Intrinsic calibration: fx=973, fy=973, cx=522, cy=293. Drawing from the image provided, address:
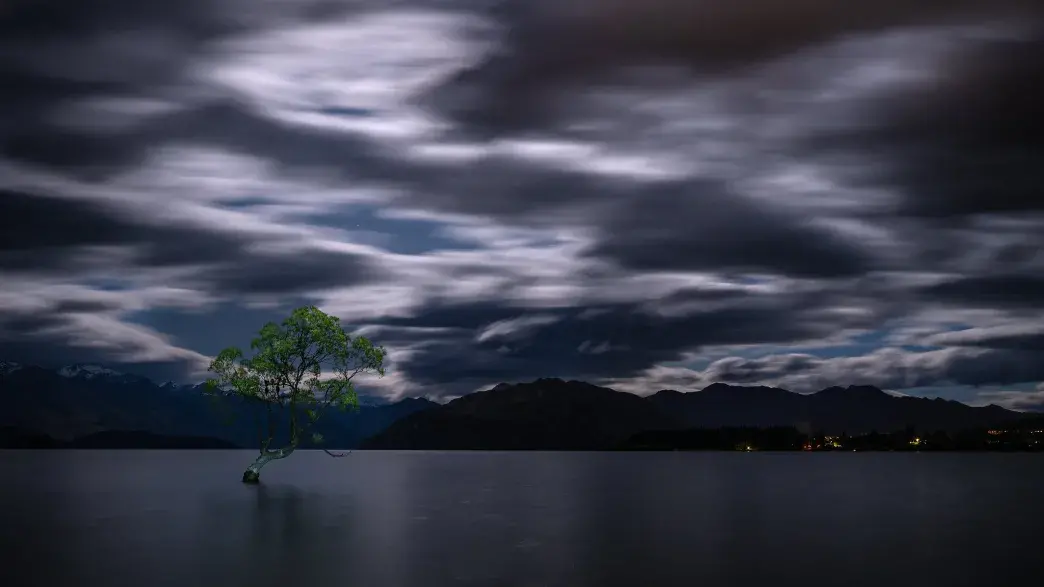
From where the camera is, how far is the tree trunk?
102062 millimetres

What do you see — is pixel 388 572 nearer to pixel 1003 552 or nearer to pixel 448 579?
pixel 448 579

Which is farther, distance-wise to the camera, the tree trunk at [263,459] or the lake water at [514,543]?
the tree trunk at [263,459]

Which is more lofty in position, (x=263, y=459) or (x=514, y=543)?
(x=263, y=459)

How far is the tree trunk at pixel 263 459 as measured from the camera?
335 feet

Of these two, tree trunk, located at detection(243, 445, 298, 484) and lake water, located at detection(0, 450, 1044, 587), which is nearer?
lake water, located at detection(0, 450, 1044, 587)

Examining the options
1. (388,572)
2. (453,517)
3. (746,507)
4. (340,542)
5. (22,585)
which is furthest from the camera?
(746,507)

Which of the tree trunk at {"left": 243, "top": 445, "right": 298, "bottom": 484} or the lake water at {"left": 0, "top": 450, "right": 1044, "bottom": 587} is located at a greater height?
the tree trunk at {"left": 243, "top": 445, "right": 298, "bottom": 484}

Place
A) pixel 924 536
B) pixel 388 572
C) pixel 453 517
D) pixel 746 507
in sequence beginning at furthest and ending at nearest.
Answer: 1. pixel 746 507
2. pixel 453 517
3. pixel 924 536
4. pixel 388 572

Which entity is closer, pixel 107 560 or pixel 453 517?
pixel 107 560

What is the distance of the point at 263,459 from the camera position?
371ft

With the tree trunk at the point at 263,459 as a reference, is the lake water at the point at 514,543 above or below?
below

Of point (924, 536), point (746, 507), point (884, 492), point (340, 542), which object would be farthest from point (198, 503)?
point (884, 492)

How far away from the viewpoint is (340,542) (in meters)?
53.9

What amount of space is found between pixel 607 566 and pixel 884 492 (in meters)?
89.2
